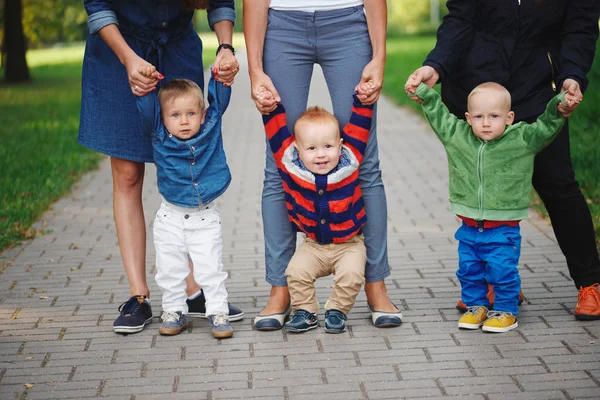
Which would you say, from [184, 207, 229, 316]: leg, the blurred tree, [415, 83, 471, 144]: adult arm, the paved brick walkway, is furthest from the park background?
the blurred tree

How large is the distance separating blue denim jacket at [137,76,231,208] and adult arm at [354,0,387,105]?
664 millimetres

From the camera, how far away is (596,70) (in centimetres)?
1564

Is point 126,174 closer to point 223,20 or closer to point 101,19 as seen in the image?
point 101,19

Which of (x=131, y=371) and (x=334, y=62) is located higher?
(x=334, y=62)

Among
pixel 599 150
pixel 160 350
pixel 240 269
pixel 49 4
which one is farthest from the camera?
pixel 49 4

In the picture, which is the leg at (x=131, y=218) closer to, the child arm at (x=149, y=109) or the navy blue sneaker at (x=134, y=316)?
the navy blue sneaker at (x=134, y=316)

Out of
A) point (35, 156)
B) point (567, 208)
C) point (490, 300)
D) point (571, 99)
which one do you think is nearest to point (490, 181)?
point (567, 208)

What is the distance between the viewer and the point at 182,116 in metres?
4.42

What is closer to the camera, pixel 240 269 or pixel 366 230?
pixel 366 230

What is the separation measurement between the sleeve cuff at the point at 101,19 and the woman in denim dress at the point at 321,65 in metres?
0.62

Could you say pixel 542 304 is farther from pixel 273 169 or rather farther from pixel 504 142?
pixel 273 169

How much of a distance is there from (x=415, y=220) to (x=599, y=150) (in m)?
3.01

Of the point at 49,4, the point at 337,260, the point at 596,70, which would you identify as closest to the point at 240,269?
the point at 337,260

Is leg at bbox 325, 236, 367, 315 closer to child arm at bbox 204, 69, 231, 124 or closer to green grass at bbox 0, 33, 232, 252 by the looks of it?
child arm at bbox 204, 69, 231, 124
